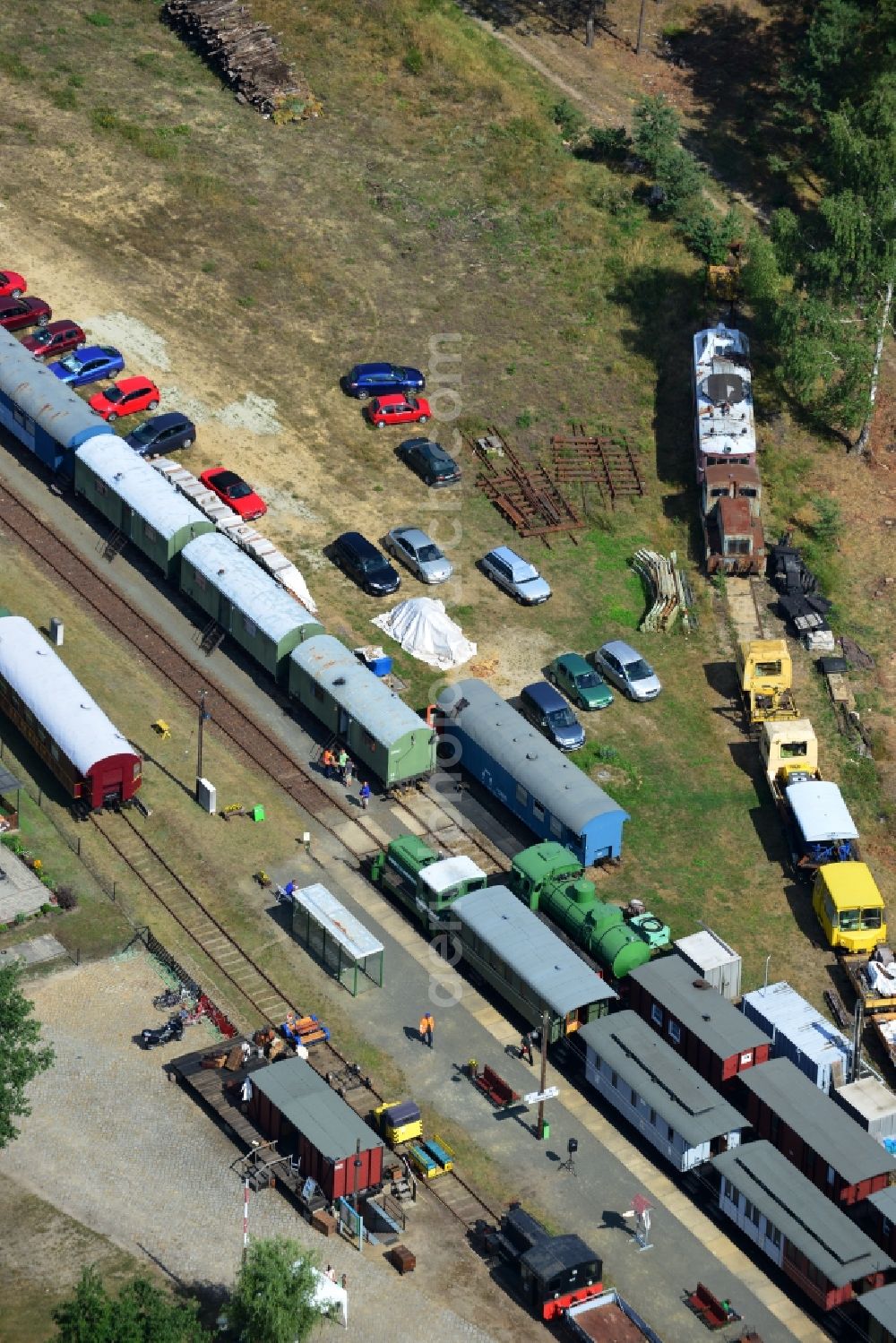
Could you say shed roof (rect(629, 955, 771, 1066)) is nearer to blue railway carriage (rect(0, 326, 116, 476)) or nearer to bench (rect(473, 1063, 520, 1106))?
bench (rect(473, 1063, 520, 1106))

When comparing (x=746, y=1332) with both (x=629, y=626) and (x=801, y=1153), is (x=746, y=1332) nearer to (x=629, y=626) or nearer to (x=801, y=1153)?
(x=801, y=1153)

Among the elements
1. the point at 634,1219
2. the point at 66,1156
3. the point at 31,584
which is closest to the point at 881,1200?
the point at 634,1219

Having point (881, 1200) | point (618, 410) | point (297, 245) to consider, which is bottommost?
point (881, 1200)

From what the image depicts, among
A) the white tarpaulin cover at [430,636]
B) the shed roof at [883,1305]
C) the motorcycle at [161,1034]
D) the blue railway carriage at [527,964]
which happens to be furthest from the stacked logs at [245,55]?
the shed roof at [883,1305]

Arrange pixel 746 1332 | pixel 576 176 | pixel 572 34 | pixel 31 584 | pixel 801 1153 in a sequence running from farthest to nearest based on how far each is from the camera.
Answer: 1. pixel 572 34
2. pixel 576 176
3. pixel 31 584
4. pixel 801 1153
5. pixel 746 1332

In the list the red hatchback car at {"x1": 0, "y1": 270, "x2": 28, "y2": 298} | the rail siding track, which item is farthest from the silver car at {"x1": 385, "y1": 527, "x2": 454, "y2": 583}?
the red hatchback car at {"x1": 0, "y1": 270, "x2": 28, "y2": 298}

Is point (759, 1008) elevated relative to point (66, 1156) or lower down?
elevated

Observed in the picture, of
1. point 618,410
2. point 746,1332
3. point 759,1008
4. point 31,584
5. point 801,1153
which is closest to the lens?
point 746,1332
